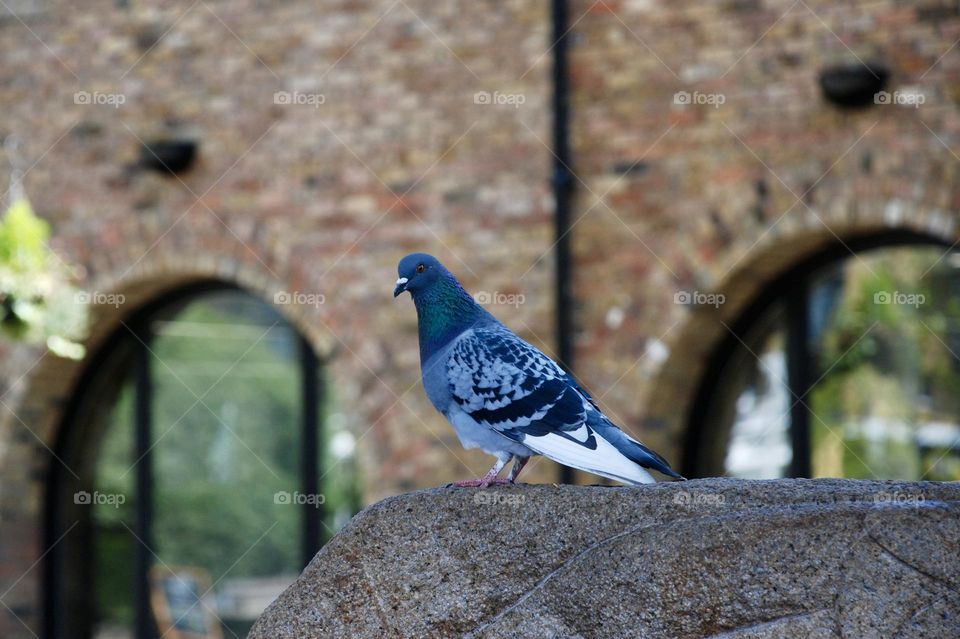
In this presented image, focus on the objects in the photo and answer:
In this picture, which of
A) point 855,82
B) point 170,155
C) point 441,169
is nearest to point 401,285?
point 855,82

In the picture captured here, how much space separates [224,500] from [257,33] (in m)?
2.87

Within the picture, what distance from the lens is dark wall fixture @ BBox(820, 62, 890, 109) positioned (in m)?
6.73

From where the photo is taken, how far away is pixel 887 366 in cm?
708

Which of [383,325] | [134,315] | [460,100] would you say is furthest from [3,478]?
[460,100]

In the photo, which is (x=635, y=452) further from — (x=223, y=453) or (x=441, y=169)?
(x=223, y=453)

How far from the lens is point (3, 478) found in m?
8.95

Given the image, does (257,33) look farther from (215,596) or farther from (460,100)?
(215,596)

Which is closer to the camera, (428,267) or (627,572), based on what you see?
(627,572)

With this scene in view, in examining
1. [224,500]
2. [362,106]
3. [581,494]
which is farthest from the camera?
[224,500]

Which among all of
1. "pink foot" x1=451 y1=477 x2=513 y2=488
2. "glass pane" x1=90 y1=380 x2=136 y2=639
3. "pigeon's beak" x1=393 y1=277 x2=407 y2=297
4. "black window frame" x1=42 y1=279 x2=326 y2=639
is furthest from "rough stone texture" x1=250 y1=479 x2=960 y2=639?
"glass pane" x1=90 y1=380 x2=136 y2=639

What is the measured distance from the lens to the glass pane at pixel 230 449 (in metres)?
8.55

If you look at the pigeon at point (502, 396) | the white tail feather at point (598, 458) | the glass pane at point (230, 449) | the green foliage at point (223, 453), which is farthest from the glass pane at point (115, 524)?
the white tail feather at point (598, 458)

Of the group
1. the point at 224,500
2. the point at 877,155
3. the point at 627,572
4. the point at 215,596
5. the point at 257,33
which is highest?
the point at 257,33

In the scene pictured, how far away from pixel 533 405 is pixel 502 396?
85mm
